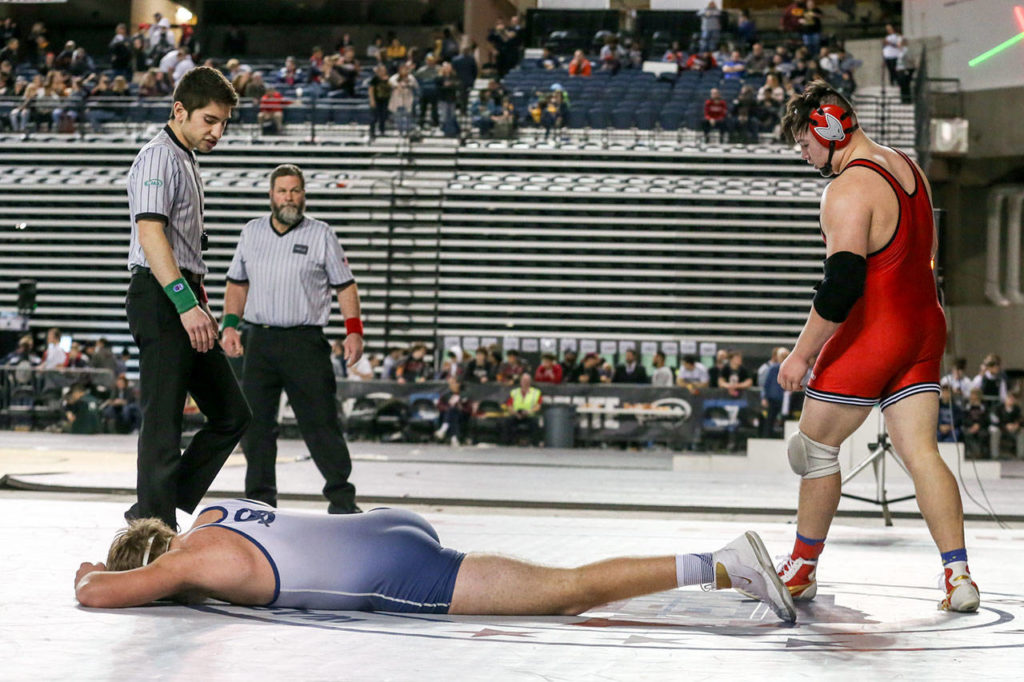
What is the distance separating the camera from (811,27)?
24375mm

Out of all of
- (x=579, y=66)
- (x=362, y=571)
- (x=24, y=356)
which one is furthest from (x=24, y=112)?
(x=362, y=571)

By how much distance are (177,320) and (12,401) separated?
12.6m

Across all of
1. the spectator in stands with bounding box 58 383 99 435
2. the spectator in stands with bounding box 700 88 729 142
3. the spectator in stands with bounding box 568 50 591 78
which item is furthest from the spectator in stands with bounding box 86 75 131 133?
the spectator in stands with bounding box 700 88 729 142

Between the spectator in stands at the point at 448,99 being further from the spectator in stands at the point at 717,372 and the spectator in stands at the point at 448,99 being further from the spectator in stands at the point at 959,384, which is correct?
the spectator in stands at the point at 959,384

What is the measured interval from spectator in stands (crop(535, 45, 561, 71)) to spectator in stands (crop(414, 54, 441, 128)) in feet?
8.17

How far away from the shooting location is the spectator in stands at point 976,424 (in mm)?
14641

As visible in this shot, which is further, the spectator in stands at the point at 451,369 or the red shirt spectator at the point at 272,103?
the red shirt spectator at the point at 272,103

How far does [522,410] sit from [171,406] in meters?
11.0

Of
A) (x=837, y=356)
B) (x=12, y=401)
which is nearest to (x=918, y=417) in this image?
(x=837, y=356)

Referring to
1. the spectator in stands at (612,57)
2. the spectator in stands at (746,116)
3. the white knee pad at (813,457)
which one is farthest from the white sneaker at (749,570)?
the spectator in stands at (612,57)

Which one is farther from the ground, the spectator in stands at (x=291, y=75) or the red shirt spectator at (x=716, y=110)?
the spectator in stands at (x=291, y=75)

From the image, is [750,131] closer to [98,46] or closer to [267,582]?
[98,46]

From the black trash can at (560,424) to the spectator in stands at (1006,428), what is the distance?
4.88m

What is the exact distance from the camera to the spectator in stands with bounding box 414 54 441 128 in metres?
22.3
